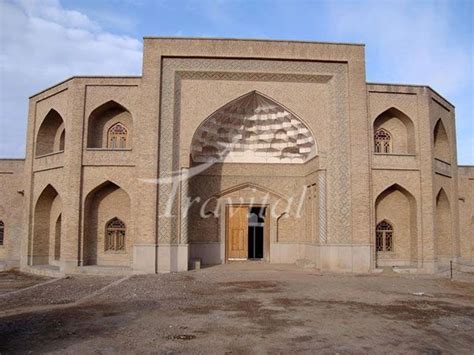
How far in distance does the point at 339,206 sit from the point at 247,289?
4386 mm

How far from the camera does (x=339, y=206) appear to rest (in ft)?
39.7

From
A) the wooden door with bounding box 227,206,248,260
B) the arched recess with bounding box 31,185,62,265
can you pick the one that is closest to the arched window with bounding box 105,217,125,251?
the arched recess with bounding box 31,185,62,265

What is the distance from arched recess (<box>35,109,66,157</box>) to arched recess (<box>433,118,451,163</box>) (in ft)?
41.3

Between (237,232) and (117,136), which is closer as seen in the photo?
(117,136)

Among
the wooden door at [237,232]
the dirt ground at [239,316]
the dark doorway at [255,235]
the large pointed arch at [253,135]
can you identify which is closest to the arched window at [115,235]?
the dirt ground at [239,316]

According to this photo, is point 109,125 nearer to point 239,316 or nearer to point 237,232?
point 237,232

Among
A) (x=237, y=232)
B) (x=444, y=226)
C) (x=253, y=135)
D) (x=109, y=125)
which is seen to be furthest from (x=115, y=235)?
(x=444, y=226)

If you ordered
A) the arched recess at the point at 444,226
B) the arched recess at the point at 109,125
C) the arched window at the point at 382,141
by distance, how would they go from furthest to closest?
the arched recess at the point at 444,226 < the arched window at the point at 382,141 < the arched recess at the point at 109,125

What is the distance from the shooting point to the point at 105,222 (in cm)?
1281

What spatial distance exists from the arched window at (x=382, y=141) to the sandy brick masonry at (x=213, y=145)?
64mm

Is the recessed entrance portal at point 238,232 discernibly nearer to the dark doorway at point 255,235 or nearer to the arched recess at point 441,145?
the dark doorway at point 255,235

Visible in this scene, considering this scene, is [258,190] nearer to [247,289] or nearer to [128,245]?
[128,245]

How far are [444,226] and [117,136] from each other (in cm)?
1106

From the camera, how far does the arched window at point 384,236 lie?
43.6 feet
